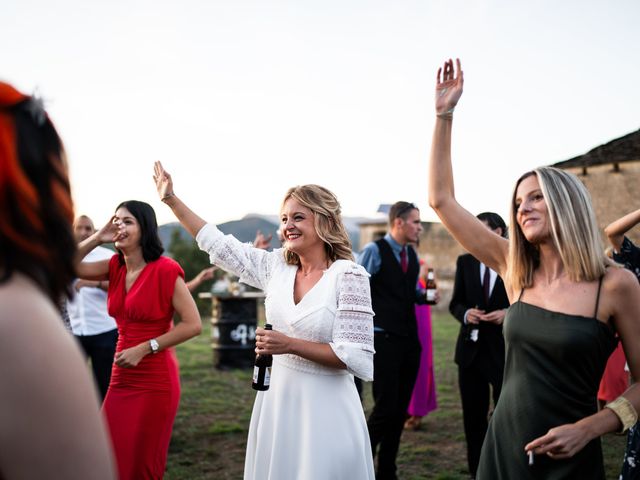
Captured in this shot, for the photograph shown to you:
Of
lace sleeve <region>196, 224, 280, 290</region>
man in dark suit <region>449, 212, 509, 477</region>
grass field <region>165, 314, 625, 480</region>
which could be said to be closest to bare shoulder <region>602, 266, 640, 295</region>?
lace sleeve <region>196, 224, 280, 290</region>

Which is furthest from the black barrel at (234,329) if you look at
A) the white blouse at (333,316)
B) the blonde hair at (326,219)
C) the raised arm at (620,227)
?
the white blouse at (333,316)

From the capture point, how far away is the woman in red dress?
13.4ft

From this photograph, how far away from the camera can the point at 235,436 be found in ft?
24.3

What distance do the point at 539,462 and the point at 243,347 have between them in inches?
392

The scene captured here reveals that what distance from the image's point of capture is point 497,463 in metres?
2.55

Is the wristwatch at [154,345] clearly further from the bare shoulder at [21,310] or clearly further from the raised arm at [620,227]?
the raised arm at [620,227]

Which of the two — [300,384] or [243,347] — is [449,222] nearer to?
[300,384]

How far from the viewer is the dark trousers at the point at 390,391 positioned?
18.4ft

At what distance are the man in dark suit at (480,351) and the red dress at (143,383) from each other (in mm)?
2791

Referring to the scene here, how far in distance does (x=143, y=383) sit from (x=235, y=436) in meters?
3.51

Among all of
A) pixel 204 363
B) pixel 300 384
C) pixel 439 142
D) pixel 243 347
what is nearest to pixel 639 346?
pixel 439 142

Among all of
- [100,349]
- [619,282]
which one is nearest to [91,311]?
[100,349]

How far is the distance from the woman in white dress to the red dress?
1069mm

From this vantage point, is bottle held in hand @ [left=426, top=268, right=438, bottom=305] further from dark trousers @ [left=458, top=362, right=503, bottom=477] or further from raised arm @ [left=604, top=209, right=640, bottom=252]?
raised arm @ [left=604, top=209, right=640, bottom=252]
